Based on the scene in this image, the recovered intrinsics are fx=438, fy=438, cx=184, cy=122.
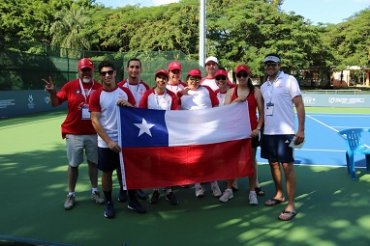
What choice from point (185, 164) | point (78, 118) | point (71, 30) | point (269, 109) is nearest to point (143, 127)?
point (185, 164)

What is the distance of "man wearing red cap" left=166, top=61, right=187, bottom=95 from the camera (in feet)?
20.4

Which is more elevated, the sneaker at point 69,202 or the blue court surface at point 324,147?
the sneaker at point 69,202

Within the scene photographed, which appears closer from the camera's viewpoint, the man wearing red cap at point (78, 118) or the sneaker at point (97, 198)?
the man wearing red cap at point (78, 118)

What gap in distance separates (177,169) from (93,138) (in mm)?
1212

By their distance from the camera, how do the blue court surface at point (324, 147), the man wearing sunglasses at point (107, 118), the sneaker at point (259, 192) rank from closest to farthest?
the man wearing sunglasses at point (107, 118) < the sneaker at point (259, 192) < the blue court surface at point (324, 147)

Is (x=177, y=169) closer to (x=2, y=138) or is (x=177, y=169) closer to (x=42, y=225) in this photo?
(x=42, y=225)

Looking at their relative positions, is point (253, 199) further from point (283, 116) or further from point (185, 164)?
point (283, 116)

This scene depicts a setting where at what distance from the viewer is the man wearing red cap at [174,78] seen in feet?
20.4

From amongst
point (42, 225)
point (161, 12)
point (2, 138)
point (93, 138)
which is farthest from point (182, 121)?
point (161, 12)

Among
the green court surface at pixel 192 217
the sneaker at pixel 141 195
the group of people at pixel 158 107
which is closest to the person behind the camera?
the green court surface at pixel 192 217

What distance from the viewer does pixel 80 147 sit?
5.86 metres

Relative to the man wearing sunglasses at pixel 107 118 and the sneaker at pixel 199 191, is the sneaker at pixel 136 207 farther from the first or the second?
the sneaker at pixel 199 191

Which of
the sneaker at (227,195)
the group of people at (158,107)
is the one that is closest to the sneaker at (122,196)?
the group of people at (158,107)

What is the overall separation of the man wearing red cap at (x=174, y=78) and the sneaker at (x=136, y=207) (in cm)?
161
